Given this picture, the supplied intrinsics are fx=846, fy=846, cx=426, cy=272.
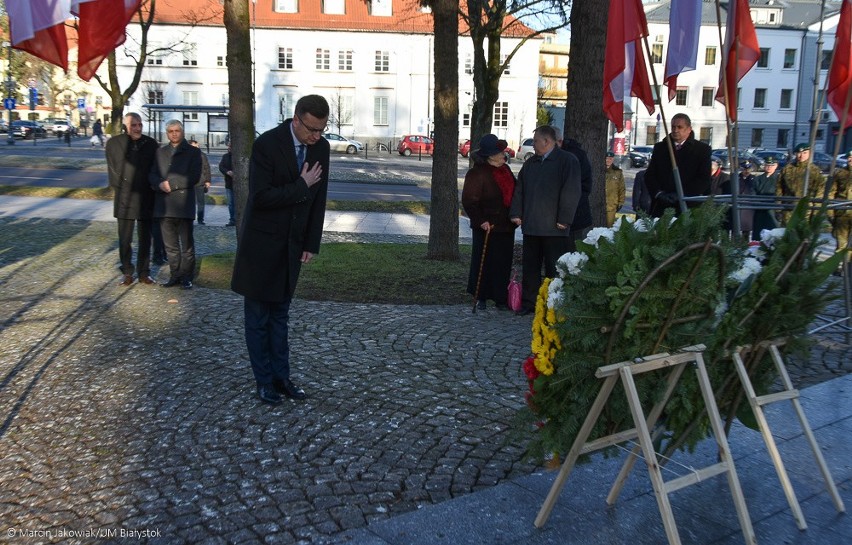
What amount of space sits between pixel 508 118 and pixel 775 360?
6880cm

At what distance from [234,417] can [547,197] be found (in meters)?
4.35

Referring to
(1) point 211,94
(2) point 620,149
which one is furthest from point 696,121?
(1) point 211,94

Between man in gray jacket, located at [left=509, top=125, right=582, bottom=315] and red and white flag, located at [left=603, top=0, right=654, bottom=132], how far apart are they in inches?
68.3

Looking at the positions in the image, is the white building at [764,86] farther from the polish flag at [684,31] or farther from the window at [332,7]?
the polish flag at [684,31]

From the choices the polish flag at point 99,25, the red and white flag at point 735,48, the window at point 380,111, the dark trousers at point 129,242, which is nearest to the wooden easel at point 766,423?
the red and white flag at point 735,48

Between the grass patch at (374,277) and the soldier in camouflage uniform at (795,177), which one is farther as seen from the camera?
the soldier in camouflage uniform at (795,177)

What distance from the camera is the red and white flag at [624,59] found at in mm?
5941

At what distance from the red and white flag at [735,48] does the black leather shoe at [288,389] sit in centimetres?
353

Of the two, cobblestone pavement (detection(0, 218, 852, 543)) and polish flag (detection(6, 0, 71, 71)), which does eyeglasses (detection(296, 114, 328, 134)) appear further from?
cobblestone pavement (detection(0, 218, 852, 543))

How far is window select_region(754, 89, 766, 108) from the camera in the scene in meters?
77.4

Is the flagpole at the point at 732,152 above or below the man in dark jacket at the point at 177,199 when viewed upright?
above

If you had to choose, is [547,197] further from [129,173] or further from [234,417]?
[129,173]

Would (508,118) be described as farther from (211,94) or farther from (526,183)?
(526,183)

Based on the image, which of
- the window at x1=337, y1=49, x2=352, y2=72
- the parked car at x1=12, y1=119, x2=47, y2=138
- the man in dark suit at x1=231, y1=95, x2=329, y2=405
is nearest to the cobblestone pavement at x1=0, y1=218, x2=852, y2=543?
the man in dark suit at x1=231, y1=95, x2=329, y2=405
